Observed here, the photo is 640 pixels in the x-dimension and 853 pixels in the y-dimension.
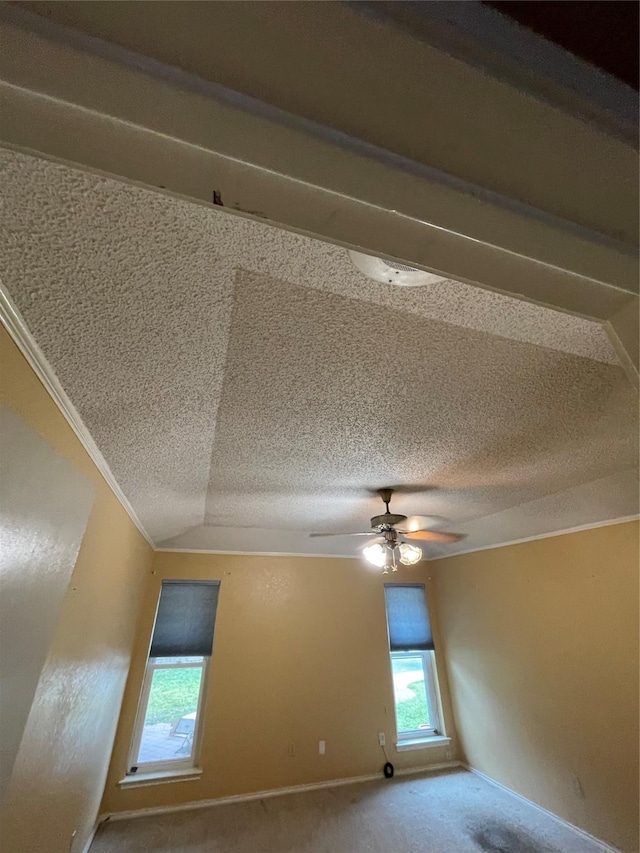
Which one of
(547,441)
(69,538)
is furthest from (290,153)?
(547,441)

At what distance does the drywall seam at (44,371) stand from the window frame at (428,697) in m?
3.83

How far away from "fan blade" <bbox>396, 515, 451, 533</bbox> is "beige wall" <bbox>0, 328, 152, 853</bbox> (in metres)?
2.03

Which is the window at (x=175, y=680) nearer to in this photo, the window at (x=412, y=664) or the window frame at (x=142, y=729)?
the window frame at (x=142, y=729)

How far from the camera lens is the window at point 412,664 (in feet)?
12.7

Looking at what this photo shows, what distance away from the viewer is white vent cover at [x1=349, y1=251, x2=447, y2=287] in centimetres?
74

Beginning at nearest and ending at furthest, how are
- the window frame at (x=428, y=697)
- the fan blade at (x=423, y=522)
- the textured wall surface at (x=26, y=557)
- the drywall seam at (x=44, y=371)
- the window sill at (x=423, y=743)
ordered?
the drywall seam at (x=44, y=371)
the textured wall surface at (x=26, y=557)
the fan blade at (x=423, y=522)
the window sill at (x=423, y=743)
the window frame at (x=428, y=697)

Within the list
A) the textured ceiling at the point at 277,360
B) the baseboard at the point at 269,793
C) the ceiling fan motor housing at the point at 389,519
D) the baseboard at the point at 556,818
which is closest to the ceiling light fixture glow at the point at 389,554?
the ceiling fan motor housing at the point at 389,519

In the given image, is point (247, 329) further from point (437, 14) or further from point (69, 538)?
point (69, 538)

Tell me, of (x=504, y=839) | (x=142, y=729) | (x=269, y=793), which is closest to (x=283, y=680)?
(x=269, y=793)

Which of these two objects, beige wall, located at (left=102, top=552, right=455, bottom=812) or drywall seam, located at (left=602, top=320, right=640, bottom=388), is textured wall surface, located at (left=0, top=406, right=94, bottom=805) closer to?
drywall seam, located at (left=602, top=320, right=640, bottom=388)

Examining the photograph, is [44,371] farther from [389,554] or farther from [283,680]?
[283,680]

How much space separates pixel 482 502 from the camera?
2.60m

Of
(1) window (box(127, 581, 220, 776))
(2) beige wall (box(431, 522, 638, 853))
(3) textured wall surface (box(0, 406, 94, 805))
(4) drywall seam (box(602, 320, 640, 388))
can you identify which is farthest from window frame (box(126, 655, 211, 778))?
(4) drywall seam (box(602, 320, 640, 388))

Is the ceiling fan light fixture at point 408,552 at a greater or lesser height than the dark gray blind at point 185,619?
greater
